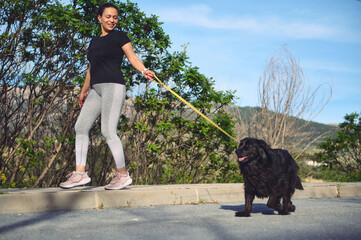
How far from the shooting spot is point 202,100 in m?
7.53

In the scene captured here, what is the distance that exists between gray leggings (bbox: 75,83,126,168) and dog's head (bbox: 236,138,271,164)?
57.1 inches

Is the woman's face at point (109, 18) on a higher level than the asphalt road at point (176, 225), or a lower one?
higher

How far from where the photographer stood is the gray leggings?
15.1 feet

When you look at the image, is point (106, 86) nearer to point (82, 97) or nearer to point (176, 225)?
point (82, 97)

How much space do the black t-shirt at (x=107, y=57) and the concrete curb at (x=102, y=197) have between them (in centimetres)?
137

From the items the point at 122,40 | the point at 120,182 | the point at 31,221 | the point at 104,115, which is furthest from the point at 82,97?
the point at 31,221

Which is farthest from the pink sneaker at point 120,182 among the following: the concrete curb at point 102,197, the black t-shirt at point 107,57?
the black t-shirt at point 107,57

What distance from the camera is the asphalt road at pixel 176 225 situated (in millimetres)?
3152

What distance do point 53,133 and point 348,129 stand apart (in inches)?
328

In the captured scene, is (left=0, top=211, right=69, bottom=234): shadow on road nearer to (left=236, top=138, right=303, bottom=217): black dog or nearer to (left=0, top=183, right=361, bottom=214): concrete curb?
(left=0, top=183, right=361, bottom=214): concrete curb

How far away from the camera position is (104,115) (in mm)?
4641

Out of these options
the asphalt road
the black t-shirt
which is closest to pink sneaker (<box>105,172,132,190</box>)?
the asphalt road

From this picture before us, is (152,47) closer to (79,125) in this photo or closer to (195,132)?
(195,132)

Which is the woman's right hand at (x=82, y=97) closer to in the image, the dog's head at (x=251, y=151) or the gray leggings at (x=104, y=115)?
the gray leggings at (x=104, y=115)
